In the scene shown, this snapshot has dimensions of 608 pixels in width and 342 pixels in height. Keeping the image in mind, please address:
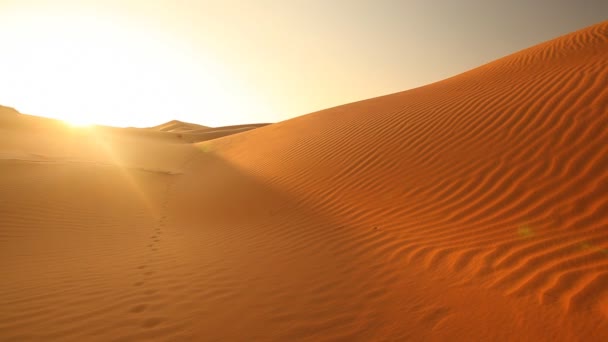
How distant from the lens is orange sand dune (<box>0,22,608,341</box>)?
2.66 metres

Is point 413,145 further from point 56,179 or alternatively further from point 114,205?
point 56,179

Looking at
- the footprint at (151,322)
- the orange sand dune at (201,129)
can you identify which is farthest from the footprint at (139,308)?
the orange sand dune at (201,129)

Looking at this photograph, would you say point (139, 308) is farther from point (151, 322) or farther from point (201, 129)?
point (201, 129)

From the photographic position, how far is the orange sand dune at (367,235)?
8.73 feet

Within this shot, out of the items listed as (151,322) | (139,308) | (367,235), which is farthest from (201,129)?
(151,322)

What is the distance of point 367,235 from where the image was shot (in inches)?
180

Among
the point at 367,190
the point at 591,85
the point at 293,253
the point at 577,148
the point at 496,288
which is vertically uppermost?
the point at 591,85

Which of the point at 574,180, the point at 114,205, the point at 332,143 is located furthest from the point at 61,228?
the point at 574,180

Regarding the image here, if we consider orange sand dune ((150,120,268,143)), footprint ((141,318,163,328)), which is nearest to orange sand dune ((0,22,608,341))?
footprint ((141,318,163,328))

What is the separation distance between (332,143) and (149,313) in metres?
6.75

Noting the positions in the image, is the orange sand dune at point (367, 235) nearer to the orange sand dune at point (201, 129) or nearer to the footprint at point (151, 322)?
the footprint at point (151, 322)

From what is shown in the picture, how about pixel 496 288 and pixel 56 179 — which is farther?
pixel 56 179

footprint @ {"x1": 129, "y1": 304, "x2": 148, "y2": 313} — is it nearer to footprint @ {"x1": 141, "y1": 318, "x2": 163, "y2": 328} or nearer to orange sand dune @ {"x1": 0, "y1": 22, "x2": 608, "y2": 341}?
orange sand dune @ {"x1": 0, "y1": 22, "x2": 608, "y2": 341}

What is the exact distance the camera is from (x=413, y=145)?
673cm
